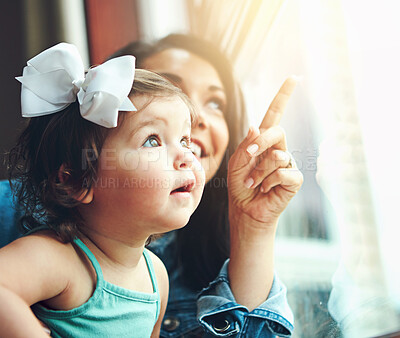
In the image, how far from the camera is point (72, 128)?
561 mm

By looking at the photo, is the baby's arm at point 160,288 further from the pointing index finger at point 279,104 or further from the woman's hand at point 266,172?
the pointing index finger at point 279,104

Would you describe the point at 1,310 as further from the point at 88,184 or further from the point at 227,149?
the point at 227,149

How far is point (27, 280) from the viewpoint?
470mm

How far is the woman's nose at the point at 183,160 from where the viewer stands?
554 mm

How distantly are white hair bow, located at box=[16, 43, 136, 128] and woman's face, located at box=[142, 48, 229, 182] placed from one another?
0.86 ft

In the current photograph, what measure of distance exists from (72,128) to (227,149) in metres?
0.40

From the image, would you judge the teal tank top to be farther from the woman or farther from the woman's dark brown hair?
the woman's dark brown hair

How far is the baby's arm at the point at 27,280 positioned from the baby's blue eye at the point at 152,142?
0.18 m

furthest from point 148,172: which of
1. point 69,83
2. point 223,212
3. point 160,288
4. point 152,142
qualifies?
point 223,212

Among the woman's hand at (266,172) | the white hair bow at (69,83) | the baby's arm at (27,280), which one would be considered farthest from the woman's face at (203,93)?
the baby's arm at (27,280)

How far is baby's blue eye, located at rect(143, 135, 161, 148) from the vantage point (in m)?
0.55

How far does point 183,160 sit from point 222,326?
0.28m

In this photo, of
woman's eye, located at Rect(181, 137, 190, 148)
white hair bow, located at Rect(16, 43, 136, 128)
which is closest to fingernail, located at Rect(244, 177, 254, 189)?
woman's eye, located at Rect(181, 137, 190, 148)

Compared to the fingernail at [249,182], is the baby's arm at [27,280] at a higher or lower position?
lower
